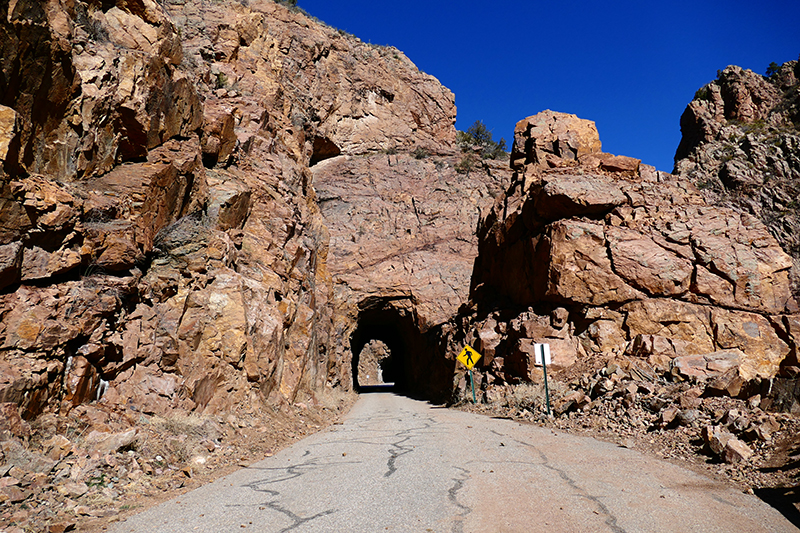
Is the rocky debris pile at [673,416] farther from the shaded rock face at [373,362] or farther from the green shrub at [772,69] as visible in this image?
the shaded rock face at [373,362]

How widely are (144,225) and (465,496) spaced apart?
7.98 m

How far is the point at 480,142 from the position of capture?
150ft

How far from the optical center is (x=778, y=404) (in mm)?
7707

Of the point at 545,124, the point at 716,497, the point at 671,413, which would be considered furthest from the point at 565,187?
the point at 716,497

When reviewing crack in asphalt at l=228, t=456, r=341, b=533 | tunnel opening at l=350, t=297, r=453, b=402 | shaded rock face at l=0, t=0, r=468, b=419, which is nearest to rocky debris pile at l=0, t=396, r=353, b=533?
shaded rock face at l=0, t=0, r=468, b=419

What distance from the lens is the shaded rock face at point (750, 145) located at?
71.4 ft

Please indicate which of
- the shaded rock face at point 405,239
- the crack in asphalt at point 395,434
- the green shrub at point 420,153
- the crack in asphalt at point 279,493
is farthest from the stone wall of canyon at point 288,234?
the green shrub at point 420,153

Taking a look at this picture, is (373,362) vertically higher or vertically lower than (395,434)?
lower

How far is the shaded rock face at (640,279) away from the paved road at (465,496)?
25.9ft

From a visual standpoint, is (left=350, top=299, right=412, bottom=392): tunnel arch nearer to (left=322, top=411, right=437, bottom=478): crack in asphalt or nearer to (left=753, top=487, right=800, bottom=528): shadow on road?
(left=322, top=411, right=437, bottom=478): crack in asphalt

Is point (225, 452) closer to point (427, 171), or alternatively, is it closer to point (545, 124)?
point (545, 124)

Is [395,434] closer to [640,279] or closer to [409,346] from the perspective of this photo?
[640,279]

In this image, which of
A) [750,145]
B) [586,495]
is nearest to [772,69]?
[750,145]

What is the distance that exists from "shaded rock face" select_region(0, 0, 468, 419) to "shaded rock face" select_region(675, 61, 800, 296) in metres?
17.1
